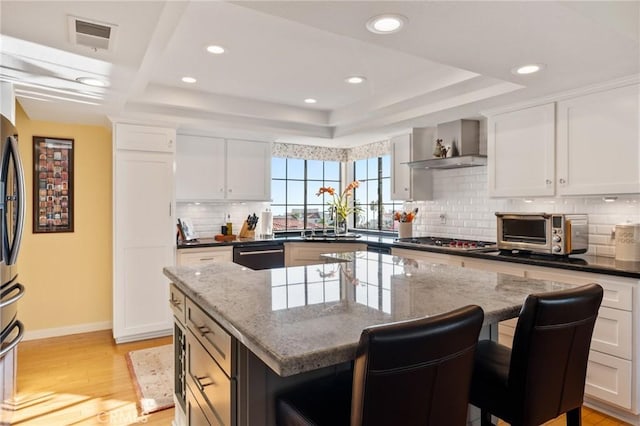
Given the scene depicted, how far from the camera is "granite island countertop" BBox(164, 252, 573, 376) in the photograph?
3.41 feet

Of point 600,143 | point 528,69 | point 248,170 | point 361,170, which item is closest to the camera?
point 528,69

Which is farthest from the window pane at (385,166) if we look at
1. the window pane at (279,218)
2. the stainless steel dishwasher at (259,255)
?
the stainless steel dishwasher at (259,255)

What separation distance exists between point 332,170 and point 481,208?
2.55 meters

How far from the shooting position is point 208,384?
1565 millimetres

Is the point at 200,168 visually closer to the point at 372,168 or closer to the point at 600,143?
the point at 372,168

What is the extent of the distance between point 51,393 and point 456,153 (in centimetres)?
401

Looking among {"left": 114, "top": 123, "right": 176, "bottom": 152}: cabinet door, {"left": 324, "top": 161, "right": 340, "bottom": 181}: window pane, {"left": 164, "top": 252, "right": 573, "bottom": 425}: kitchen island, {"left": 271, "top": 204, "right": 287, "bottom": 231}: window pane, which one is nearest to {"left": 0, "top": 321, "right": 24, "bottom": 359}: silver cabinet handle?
{"left": 164, "top": 252, "right": 573, "bottom": 425}: kitchen island

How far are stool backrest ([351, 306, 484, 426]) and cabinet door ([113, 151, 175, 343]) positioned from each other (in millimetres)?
3488

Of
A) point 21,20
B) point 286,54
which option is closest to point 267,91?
point 286,54

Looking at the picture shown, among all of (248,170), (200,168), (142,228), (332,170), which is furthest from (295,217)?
(142,228)

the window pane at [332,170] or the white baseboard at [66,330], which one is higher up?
the window pane at [332,170]

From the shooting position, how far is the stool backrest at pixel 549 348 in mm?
1267

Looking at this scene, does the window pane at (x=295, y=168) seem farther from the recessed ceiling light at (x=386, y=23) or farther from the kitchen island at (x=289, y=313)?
the recessed ceiling light at (x=386, y=23)

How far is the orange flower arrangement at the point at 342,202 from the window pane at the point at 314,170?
21cm
